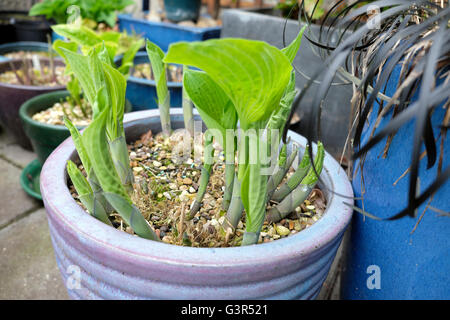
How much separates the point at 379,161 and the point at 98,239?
0.46 m

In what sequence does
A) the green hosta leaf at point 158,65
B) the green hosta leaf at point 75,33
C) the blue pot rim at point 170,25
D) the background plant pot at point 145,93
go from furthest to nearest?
the blue pot rim at point 170,25
the background plant pot at point 145,93
the green hosta leaf at point 75,33
the green hosta leaf at point 158,65

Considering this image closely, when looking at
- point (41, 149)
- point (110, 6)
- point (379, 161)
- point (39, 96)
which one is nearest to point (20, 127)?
point (39, 96)

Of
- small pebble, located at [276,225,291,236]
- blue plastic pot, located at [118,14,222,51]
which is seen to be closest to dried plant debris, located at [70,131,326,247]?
small pebble, located at [276,225,291,236]

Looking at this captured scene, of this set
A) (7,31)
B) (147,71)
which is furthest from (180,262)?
(7,31)

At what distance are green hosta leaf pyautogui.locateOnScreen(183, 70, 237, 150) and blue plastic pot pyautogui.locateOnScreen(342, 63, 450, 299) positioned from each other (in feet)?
0.84

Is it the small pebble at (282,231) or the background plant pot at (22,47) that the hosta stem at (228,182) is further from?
the background plant pot at (22,47)

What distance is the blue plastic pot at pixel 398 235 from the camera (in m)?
0.56

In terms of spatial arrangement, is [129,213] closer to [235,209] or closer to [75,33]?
[235,209]

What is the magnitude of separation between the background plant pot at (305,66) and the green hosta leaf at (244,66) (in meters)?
1.03

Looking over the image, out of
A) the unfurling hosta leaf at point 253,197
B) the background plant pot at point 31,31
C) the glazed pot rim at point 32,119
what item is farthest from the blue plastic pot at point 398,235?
the background plant pot at point 31,31

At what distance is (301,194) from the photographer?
649 mm

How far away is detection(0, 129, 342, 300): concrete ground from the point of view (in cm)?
103

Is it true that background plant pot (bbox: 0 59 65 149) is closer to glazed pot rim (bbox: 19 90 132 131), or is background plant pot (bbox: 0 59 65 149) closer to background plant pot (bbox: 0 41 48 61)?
glazed pot rim (bbox: 19 90 132 131)

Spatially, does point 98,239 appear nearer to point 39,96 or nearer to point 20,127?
point 39,96
